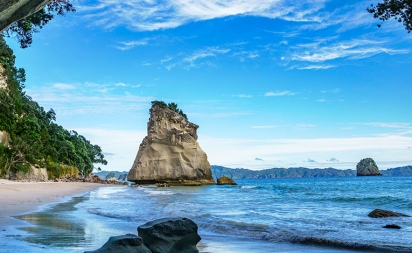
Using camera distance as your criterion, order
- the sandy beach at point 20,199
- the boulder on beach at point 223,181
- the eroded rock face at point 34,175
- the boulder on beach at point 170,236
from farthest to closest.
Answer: the boulder on beach at point 223,181 < the eroded rock face at point 34,175 < the sandy beach at point 20,199 < the boulder on beach at point 170,236

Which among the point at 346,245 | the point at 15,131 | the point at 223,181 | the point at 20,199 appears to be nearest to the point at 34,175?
the point at 15,131

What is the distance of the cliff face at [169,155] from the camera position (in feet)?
238

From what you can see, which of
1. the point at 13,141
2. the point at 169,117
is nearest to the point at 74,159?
the point at 169,117

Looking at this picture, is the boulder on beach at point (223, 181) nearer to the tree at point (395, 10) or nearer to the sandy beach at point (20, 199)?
the sandy beach at point (20, 199)

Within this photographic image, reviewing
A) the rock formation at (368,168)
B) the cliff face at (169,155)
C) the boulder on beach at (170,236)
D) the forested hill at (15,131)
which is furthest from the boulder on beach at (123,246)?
the rock formation at (368,168)

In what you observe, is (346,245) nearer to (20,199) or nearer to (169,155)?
(20,199)

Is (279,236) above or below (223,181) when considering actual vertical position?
below

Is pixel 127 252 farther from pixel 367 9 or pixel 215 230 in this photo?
pixel 367 9

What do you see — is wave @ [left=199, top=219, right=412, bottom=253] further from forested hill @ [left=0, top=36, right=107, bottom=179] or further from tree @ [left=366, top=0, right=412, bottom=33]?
forested hill @ [left=0, top=36, right=107, bottom=179]

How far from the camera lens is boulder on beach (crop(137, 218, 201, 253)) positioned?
604 cm

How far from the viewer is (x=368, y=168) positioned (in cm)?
16850

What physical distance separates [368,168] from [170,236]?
176 meters

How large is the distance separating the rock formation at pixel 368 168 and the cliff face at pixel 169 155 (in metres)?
114

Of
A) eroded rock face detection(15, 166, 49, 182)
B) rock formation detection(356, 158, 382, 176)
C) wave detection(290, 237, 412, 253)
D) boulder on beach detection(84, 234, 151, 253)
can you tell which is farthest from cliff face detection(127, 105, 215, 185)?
rock formation detection(356, 158, 382, 176)
